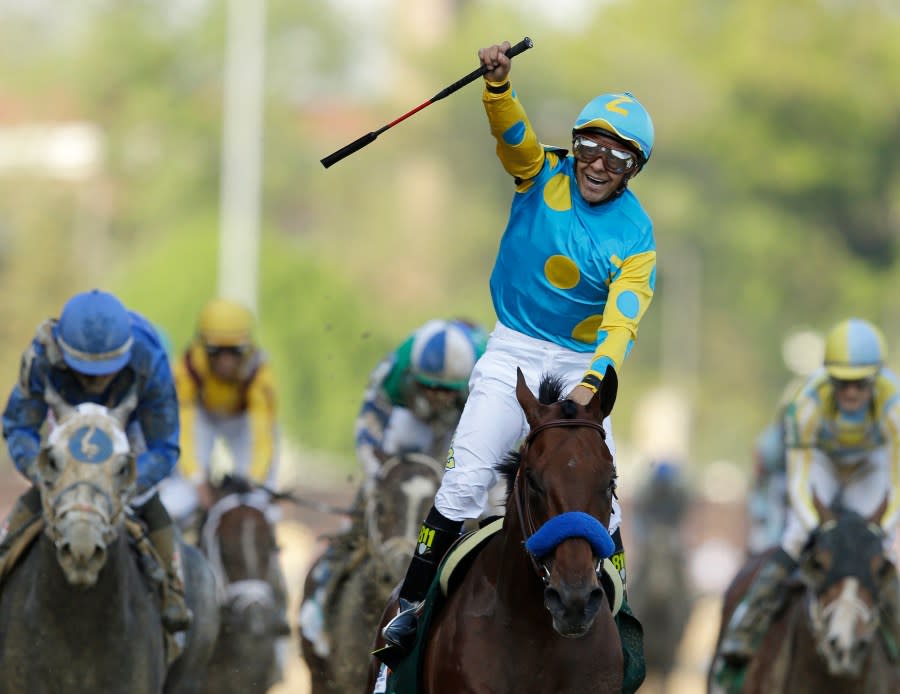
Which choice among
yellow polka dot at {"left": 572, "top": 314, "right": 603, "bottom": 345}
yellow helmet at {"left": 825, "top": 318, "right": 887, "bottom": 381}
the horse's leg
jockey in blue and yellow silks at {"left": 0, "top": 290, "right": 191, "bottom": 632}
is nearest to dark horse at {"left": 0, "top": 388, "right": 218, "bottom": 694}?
jockey in blue and yellow silks at {"left": 0, "top": 290, "right": 191, "bottom": 632}

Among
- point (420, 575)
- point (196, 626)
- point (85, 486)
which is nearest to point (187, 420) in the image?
point (196, 626)

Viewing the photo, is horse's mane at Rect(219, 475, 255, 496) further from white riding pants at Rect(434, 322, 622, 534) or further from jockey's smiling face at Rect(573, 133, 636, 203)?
jockey's smiling face at Rect(573, 133, 636, 203)

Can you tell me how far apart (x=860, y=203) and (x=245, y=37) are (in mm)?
29824

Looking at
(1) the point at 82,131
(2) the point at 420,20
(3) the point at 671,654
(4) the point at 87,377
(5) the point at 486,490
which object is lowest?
(3) the point at 671,654

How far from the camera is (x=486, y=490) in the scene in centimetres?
754

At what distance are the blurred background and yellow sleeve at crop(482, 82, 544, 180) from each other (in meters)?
46.9

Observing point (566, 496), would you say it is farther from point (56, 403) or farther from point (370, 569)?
point (370, 569)

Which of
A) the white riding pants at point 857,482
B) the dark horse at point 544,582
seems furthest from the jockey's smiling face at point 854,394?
the dark horse at point 544,582

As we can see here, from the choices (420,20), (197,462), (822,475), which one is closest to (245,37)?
(197,462)

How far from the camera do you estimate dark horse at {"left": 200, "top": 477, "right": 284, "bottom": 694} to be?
12344 mm

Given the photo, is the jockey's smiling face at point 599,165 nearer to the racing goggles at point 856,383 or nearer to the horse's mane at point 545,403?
the horse's mane at point 545,403

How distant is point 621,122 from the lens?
24.5ft

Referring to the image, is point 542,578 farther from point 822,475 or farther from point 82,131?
point 82,131

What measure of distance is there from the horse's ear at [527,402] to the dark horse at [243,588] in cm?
562
